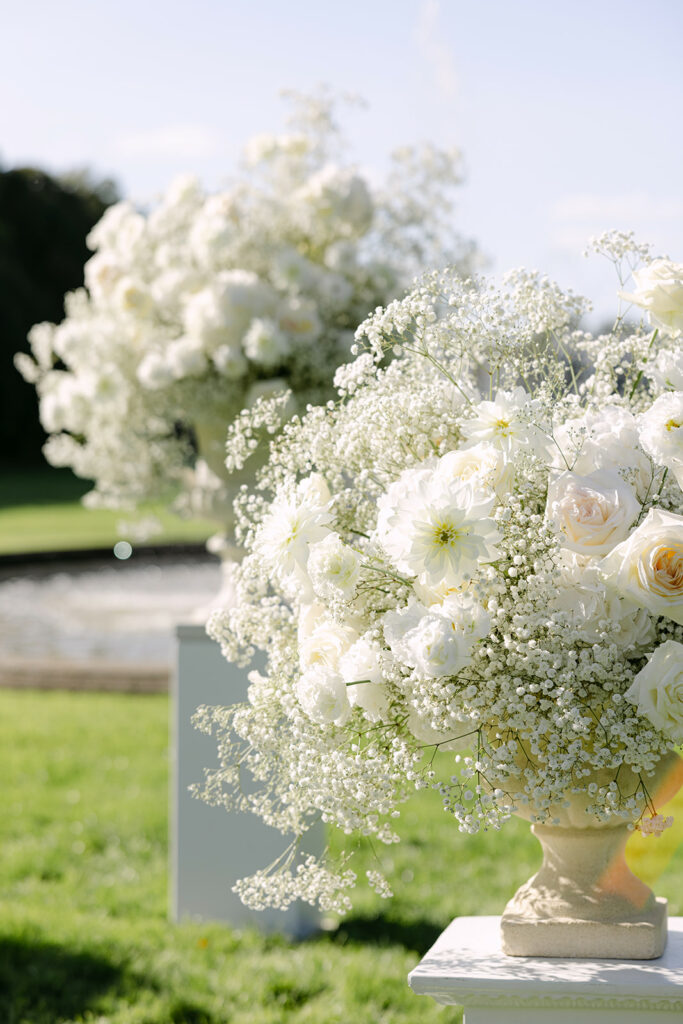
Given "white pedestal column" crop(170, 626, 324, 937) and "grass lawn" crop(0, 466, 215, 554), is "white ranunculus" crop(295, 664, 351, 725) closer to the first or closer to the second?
"white pedestal column" crop(170, 626, 324, 937)

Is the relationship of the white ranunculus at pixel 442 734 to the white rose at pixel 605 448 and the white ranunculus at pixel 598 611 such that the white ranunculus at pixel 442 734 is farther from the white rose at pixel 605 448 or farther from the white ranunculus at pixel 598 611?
the white rose at pixel 605 448

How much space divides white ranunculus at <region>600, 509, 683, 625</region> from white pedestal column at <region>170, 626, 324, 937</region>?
7.92 feet

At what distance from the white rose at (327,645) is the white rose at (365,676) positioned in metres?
0.04

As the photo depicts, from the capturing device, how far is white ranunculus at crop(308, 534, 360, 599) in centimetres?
166

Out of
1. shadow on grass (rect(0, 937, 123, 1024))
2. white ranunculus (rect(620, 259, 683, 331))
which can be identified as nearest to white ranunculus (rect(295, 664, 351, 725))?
white ranunculus (rect(620, 259, 683, 331))

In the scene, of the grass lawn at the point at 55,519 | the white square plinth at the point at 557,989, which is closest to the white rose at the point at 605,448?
the white square plinth at the point at 557,989

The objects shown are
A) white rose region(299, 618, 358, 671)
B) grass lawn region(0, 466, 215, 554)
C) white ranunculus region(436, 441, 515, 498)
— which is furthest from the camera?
grass lawn region(0, 466, 215, 554)

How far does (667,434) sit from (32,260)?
34820 mm

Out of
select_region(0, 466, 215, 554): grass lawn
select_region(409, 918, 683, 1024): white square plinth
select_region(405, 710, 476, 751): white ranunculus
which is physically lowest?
select_region(409, 918, 683, 1024): white square plinth

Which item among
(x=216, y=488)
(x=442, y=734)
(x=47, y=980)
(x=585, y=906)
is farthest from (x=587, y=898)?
(x=216, y=488)

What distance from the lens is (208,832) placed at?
13.1ft

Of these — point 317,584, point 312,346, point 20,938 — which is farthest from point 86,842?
Answer: point 317,584

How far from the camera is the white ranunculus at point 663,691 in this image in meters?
1.55

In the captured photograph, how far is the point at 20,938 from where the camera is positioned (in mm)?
3881
